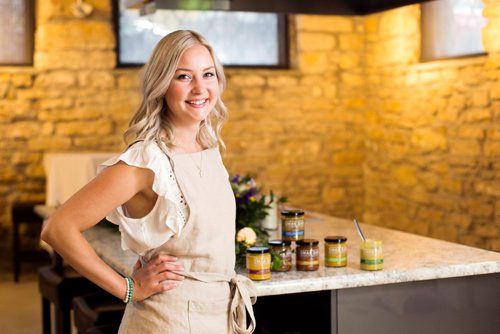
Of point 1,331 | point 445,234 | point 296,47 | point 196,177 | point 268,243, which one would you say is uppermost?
point 296,47

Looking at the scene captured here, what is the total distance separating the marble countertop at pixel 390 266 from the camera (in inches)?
110

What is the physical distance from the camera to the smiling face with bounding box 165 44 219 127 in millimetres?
2312

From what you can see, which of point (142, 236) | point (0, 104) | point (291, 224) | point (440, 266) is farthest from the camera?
point (0, 104)

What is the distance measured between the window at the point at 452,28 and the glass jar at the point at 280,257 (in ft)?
11.9

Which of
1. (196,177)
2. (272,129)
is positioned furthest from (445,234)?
(196,177)

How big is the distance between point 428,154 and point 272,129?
1644 millimetres

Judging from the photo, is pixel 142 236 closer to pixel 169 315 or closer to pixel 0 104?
pixel 169 315

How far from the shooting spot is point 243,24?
7.75 m

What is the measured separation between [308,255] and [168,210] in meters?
0.83

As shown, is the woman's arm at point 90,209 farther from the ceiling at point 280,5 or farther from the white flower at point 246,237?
the ceiling at point 280,5

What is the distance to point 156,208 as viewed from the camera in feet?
A: 7.42

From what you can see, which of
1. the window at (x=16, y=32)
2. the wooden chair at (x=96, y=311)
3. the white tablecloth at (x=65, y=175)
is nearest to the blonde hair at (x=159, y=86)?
the wooden chair at (x=96, y=311)

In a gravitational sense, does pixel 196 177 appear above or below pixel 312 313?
above

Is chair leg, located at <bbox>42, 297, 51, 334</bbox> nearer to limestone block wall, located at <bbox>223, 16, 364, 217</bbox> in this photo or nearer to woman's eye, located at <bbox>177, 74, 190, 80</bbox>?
woman's eye, located at <bbox>177, 74, 190, 80</bbox>
